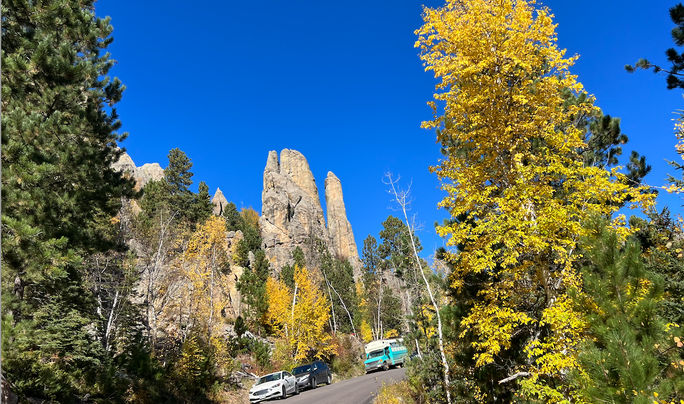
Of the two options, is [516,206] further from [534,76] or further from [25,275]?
[25,275]

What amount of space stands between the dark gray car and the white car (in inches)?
75.9

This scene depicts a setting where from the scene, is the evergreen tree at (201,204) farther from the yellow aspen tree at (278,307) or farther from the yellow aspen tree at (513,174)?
the yellow aspen tree at (513,174)

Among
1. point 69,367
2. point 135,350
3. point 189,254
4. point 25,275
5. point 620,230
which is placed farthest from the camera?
point 189,254

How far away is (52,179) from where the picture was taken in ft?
31.4

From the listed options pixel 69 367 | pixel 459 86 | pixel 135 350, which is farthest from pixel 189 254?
pixel 459 86

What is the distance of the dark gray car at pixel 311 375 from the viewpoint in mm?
21312

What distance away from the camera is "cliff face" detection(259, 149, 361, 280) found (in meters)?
65.9

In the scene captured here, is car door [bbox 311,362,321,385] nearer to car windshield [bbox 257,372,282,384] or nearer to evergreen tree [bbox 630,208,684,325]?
car windshield [bbox 257,372,282,384]

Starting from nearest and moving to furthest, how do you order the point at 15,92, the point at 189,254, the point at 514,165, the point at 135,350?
the point at 514,165 < the point at 15,92 < the point at 135,350 < the point at 189,254

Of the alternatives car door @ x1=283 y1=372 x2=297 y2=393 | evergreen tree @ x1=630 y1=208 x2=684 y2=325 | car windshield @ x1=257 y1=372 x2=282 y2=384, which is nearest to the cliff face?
car door @ x1=283 y1=372 x2=297 y2=393

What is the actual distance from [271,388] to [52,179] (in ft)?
44.3

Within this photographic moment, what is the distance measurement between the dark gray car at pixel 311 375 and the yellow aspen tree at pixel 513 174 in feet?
50.5

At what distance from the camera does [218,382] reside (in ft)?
59.0

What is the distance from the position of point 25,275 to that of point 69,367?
490cm
